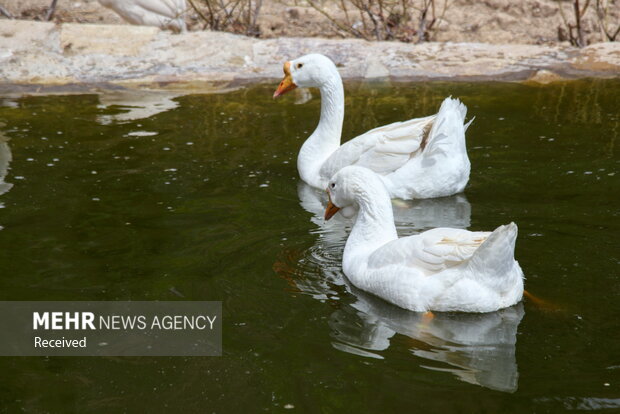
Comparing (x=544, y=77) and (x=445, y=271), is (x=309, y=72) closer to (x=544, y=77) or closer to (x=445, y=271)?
(x=445, y=271)

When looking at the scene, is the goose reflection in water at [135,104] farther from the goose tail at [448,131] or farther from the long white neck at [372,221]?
the long white neck at [372,221]

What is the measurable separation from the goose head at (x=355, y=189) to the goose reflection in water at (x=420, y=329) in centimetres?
33

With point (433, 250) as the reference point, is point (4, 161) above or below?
below

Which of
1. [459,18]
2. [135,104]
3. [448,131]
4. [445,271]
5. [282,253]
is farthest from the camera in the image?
[459,18]

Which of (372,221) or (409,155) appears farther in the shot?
(409,155)

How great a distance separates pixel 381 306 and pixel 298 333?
24.4 inches

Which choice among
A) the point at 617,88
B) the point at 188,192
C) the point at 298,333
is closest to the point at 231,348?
the point at 298,333

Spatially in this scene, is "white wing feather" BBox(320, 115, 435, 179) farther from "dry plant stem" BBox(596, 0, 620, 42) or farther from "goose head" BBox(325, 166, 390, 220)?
"dry plant stem" BBox(596, 0, 620, 42)

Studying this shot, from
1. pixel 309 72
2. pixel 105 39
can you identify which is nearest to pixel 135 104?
pixel 105 39

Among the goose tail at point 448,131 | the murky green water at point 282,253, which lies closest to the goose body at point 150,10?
the murky green water at point 282,253

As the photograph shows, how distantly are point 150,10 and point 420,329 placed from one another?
29.0ft

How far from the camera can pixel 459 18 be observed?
43.3 ft

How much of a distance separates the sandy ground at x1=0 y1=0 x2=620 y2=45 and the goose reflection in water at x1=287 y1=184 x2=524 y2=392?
25.2 ft

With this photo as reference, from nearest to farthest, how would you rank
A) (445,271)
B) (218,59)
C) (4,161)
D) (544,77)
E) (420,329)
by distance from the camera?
(420,329), (445,271), (4,161), (544,77), (218,59)
